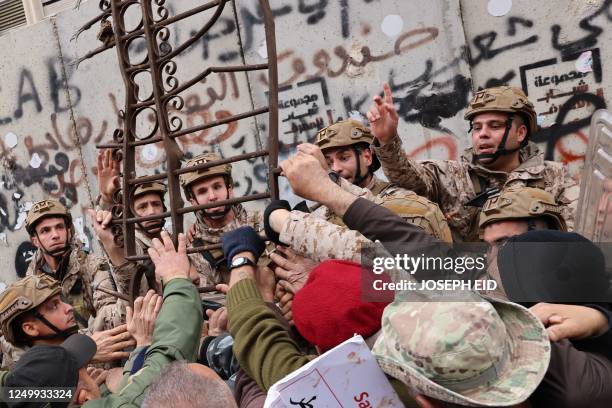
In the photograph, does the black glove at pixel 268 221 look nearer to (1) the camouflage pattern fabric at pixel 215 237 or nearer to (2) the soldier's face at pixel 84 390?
(2) the soldier's face at pixel 84 390

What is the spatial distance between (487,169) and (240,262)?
219cm

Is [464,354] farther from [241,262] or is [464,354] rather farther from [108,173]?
[108,173]

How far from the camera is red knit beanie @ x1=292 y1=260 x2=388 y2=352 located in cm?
220

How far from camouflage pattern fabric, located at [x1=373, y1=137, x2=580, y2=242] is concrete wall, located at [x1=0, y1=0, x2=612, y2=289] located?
55.7 inches


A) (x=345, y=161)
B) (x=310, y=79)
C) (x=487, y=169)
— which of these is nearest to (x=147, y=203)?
(x=345, y=161)

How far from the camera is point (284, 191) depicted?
22.9 feet

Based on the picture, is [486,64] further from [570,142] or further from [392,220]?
[392,220]

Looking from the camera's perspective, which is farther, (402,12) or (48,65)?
(48,65)

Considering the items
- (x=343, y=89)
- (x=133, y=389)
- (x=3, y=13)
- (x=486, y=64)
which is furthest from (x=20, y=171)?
(x=133, y=389)

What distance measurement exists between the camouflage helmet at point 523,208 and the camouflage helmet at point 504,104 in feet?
3.87

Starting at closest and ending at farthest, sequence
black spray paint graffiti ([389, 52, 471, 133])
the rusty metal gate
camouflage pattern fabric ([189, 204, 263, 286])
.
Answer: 1. the rusty metal gate
2. camouflage pattern fabric ([189, 204, 263, 286])
3. black spray paint graffiti ([389, 52, 471, 133])

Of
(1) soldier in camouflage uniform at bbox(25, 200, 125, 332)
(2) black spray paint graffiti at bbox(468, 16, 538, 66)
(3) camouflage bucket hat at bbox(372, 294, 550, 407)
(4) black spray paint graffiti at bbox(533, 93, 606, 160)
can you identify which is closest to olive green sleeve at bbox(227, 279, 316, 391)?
(3) camouflage bucket hat at bbox(372, 294, 550, 407)

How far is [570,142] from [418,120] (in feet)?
3.75

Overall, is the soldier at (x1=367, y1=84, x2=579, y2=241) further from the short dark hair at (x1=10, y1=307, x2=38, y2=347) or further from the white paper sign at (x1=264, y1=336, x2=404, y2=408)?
the white paper sign at (x1=264, y1=336, x2=404, y2=408)
